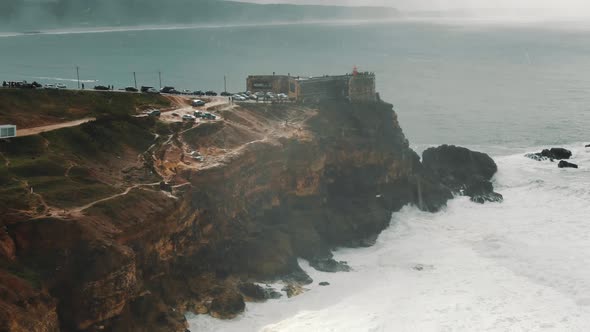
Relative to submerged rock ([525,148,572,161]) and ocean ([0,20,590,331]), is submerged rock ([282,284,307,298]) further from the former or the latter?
submerged rock ([525,148,572,161])

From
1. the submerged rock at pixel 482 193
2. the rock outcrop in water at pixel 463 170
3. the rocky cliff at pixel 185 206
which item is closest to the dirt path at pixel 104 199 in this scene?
the rocky cliff at pixel 185 206

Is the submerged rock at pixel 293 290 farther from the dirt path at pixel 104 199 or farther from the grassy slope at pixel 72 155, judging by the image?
the grassy slope at pixel 72 155

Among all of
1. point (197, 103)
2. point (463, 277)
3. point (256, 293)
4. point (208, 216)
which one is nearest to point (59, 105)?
point (197, 103)

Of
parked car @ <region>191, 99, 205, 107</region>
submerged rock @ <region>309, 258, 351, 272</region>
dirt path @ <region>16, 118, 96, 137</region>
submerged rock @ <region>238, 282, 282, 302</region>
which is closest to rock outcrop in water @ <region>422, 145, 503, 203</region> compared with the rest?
submerged rock @ <region>309, 258, 351, 272</region>

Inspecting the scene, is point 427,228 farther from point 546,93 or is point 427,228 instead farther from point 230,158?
point 546,93

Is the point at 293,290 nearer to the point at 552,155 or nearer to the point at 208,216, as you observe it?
the point at 208,216

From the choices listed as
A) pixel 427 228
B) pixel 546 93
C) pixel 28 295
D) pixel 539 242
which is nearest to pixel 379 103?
pixel 427 228
